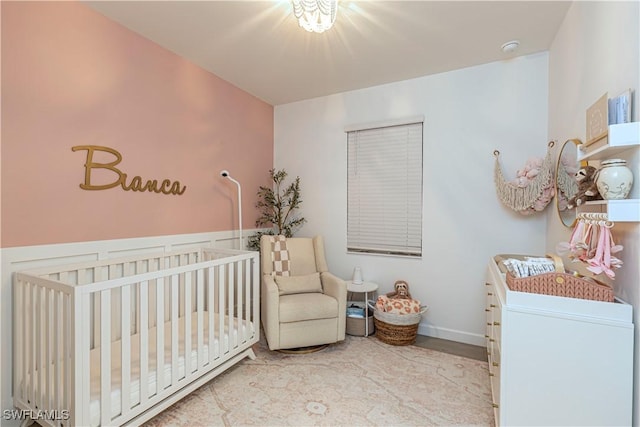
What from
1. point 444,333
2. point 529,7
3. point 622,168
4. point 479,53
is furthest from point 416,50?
point 444,333

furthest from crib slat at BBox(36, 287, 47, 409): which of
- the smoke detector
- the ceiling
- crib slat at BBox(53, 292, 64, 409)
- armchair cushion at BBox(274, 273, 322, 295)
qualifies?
the smoke detector

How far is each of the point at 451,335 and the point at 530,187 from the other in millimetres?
1480

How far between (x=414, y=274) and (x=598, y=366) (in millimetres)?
1801

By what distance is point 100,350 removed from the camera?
1.45 m

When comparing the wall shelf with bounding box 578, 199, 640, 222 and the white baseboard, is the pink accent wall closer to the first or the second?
the white baseboard

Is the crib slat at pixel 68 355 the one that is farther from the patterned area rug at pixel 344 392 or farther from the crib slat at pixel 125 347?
the patterned area rug at pixel 344 392

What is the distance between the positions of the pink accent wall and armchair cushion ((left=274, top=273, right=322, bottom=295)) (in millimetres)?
849

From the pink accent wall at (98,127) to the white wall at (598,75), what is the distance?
109 inches

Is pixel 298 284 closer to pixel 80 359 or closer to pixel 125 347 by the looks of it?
pixel 125 347

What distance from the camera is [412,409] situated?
182 centimetres

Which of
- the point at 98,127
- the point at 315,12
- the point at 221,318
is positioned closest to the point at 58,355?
the point at 221,318

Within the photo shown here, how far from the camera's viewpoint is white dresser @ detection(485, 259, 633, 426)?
3.82 feet

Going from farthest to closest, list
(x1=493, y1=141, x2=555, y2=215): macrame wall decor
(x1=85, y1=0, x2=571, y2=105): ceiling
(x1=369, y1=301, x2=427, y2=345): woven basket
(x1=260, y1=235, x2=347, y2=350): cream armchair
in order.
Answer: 1. (x1=369, y1=301, x2=427, y2=345): woven basket
2. (x1=260, y1=235, x2=347, y2=350): cream armchair
3. (x1=493, y1=141, x2=555, y2=215): macrame wall decor
4. (x1=85, y1=0, x2=571, y2=105): ceiling

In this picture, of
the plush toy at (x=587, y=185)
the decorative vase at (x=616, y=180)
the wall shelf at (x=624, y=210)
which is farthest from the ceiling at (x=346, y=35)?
the wall shelf at (x=624, y=210)
